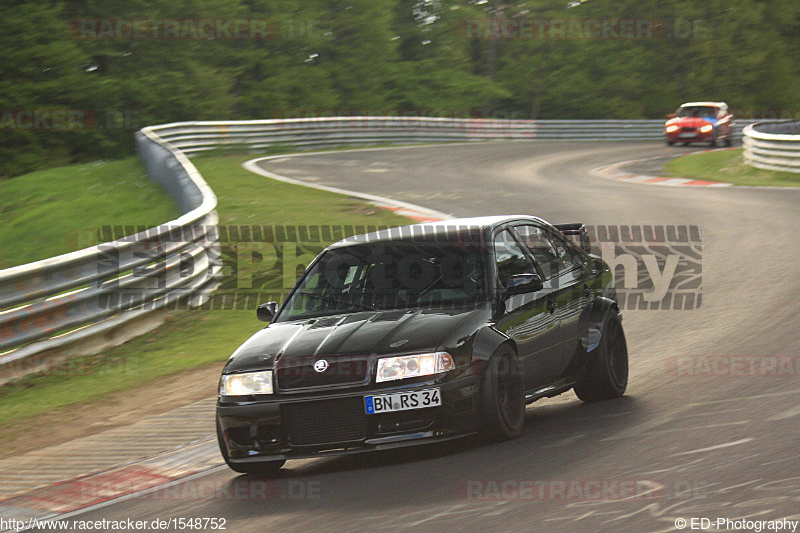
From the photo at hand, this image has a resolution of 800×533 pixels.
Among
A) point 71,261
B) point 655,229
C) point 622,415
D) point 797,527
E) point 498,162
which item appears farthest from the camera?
point 498,162

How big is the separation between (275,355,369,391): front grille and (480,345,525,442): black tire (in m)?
0.75

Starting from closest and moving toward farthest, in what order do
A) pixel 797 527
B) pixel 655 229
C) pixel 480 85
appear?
pixel 797 527
pixel 655 229
pixel 480 85

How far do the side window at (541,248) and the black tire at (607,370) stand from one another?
0.66 metres

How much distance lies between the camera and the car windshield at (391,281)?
23.4 ft

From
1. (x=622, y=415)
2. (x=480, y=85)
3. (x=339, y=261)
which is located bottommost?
(x=480, y=85)

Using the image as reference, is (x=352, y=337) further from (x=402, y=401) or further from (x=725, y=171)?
(x=725, y=171)

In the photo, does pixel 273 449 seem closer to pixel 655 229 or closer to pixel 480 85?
pixel 655 229

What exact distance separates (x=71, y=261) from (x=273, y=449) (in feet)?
16.4

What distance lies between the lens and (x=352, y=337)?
6.57m

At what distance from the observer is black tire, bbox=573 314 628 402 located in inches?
316

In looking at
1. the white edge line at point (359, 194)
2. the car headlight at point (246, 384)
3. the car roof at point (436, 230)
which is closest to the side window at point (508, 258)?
the car roof at point (436, 230)

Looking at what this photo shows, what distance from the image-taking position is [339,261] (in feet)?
25.1

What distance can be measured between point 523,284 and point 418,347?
0.98m

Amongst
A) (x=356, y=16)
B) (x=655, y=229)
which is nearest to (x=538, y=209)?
(x=655, y=229)
